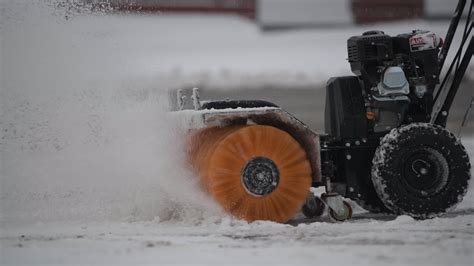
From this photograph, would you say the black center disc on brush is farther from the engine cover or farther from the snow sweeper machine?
the engine cover

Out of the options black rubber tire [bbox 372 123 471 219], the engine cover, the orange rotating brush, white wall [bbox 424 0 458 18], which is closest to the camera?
the orange rotating brush

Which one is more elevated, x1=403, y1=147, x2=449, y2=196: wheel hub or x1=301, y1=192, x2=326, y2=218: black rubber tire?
x1=403, y1=147, x2=449, y2=196: wheel hub

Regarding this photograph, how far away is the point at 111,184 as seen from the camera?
649 centimetres

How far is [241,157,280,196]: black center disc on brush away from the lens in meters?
5.65

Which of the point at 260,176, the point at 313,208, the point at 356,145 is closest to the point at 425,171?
the point at 356,145

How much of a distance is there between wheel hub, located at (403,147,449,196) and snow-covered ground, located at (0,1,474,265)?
292mm

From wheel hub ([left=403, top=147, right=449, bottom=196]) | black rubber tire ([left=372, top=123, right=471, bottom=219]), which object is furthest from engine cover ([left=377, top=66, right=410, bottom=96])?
wheel hub ([left=403, top=147, right=449, bottom=196])

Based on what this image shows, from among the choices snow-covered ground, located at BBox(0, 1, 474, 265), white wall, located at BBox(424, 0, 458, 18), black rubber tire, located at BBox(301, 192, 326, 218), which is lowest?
black rubber tire, located at BBox(301, 192, 326, 218)

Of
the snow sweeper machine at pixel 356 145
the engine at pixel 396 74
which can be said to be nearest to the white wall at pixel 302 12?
the snow sweeper machine at pixel 356 145

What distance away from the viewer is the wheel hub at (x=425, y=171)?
5887 millimetres

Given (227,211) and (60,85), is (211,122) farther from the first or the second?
(60,85)

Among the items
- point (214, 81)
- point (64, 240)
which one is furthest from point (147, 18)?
point (64, 240)

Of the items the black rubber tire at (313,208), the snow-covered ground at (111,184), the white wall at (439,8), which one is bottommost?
the black rubber tire at (313,208)

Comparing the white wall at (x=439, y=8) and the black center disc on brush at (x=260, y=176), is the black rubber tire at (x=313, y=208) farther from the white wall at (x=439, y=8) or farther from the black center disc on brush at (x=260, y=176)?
the white wall at (x=439, y=8)
